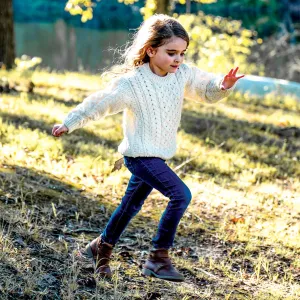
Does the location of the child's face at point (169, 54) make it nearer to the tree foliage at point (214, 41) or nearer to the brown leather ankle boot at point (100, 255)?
the brown leather ankle boot at point (100, 255)

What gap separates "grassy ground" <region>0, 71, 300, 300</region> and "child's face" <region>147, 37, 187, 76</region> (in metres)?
1.16

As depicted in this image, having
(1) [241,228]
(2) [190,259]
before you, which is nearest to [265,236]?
(1) [241,228]

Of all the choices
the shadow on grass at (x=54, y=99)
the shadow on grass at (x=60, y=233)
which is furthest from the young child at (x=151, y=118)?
the shadow on grass at (x=54, y=99)

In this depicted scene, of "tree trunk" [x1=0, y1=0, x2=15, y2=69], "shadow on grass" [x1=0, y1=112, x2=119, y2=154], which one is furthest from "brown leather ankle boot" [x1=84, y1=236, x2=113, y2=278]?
"tree trunk" [x1=0, y1=0, x2=15, y2=69]

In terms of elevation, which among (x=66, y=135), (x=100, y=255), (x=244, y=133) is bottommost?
(x=244, y=133)

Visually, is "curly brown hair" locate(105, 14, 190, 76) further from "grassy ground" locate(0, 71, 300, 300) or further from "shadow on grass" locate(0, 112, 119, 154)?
"shadow on grass" locate(0, 112, 119, 154)

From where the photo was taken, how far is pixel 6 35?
9.55 meters

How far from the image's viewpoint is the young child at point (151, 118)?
3166 millimetres

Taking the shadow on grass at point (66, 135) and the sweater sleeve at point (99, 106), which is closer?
the sweater sleeve at point (99, 106)

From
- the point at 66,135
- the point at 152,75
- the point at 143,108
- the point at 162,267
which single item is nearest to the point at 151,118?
the point at 143,108

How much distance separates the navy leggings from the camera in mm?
3141

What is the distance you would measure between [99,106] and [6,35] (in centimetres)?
688

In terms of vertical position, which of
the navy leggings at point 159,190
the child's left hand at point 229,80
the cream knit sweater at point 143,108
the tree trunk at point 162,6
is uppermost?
the child's left hand at point 229,80

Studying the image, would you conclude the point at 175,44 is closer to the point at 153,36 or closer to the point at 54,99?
the point at 153,36
